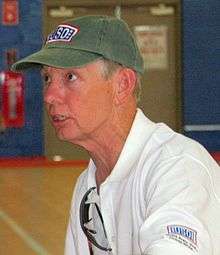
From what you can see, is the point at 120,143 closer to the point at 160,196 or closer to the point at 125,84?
the point at 125,84

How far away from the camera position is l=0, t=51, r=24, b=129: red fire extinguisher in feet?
45.2

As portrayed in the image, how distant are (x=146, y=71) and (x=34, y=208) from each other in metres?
6.17

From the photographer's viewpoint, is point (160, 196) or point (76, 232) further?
point (76, 232)

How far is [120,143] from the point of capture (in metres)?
2.05

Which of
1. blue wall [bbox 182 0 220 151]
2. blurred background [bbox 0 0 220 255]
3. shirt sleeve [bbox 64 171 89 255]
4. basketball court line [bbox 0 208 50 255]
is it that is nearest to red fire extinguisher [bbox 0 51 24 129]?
blurred background [bbox 0 0 220 255]

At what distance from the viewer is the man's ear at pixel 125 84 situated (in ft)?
6.39

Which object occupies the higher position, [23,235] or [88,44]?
[88,44]

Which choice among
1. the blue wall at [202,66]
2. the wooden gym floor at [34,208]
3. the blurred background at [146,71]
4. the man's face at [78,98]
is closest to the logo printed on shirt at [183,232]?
the man's face at [78,98]

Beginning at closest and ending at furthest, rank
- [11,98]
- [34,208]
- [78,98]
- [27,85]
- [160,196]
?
1. [160,196]
2. [78,98]
3. [34,208]
4. [11,98]
5. [27,85]

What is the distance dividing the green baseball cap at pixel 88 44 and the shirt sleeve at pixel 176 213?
32 cm

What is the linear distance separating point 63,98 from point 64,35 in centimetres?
16

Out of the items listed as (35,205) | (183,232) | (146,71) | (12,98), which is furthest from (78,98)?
(146,71)

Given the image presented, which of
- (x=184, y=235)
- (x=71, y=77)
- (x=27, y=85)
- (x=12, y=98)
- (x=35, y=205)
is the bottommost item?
(x=35, y=205)

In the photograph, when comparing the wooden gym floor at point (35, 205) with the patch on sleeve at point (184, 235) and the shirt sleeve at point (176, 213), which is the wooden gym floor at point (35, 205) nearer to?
the shirt sleeve at point (176, 213)
